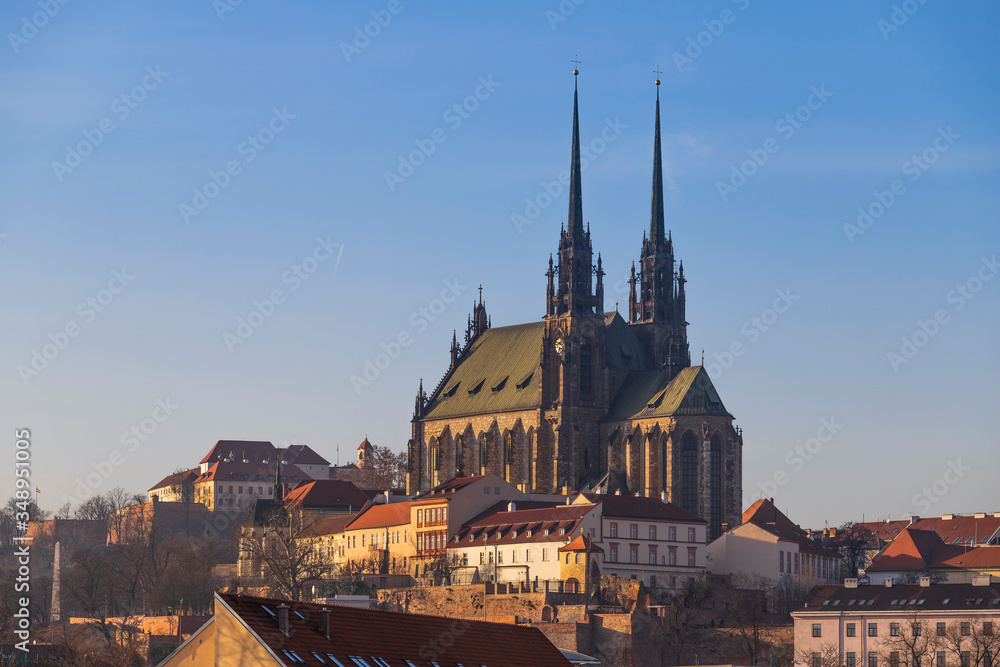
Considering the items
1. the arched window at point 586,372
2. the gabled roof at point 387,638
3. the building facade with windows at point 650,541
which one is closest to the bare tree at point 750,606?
the building facade with windows at point 650,541

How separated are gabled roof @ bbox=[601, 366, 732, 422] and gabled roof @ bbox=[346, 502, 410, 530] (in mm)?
18143

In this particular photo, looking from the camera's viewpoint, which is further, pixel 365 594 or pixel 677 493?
pixel 677 493

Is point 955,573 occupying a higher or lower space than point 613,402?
lower

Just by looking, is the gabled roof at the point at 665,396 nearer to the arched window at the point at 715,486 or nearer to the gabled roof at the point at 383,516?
the arched window at the point at 715,486

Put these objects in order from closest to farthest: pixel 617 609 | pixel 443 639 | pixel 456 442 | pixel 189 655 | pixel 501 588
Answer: pixel 189 655
pixel 443 639
pixel 617 609
pixel 501 588
pixel 456 442

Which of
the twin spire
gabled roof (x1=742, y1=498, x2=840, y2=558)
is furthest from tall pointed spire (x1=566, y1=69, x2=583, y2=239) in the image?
gabled roof (x1=742, y1=498, x2=840, y2=558)

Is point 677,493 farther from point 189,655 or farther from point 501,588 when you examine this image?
point 189,655

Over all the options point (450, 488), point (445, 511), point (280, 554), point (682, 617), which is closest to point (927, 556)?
point (682, 617)

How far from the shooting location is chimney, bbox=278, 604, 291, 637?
54312mm

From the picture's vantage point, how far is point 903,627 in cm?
9594

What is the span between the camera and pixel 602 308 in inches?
5714

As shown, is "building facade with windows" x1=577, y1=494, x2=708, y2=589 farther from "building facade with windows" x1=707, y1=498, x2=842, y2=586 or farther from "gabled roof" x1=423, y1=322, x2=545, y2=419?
"gabled roof" x1=423, y1=322, x2=545, y2=419

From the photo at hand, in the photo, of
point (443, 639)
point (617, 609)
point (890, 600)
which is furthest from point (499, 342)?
point (443, 639)

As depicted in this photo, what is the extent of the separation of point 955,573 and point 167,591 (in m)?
56.1
